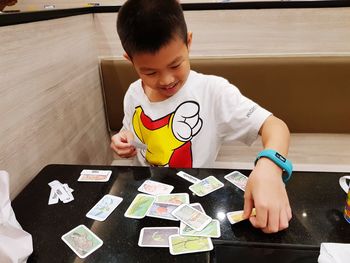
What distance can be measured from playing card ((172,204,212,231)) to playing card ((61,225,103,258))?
179 millimetres

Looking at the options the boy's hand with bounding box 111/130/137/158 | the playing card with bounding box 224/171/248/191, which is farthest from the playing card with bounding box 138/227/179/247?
the boy's hand with bounding box 111/130/137/158

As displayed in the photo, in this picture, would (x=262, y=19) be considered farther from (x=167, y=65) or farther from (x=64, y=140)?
(x=64, y=140)

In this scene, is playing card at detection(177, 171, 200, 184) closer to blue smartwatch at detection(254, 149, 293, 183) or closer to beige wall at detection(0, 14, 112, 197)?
blue smartwatch at detection(254, 149, 293, 183)

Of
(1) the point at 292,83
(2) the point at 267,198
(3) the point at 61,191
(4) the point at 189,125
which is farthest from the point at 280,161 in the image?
(1) the point at 292,83

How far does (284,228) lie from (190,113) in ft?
1.90

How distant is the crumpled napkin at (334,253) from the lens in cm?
56

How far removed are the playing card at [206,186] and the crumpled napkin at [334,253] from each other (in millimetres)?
280

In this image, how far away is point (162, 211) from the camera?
2.35 ft

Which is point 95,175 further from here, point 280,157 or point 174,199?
point 280,157

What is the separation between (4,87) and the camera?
2.95ft

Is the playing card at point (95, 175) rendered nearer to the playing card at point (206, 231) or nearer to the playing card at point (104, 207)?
the playing card at point (104, 207)

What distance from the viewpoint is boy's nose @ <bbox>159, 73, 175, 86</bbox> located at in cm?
94

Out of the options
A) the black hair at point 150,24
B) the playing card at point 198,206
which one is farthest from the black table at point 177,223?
the black hair at point 150,24

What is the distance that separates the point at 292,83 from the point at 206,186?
39.7 inches
